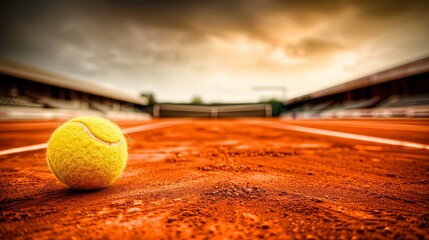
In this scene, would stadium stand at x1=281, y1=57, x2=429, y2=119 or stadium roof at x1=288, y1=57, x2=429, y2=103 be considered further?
stadium stand at x1=281, y1=57, x2=429, y2=119

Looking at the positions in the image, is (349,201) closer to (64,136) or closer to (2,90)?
(64,136)

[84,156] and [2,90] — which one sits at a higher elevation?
[2,90]

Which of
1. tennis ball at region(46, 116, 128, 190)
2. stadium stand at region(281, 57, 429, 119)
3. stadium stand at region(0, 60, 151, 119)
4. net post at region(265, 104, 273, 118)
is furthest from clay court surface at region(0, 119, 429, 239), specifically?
net post at region(265, 104, 273, 118)

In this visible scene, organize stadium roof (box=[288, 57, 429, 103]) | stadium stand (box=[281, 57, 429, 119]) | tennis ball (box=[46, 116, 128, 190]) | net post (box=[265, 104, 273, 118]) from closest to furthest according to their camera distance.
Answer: tennis ball (box=[46, 116, 128, 190])
stadium roof (box=[288, 57, 429, 103])
stadium stand (box=[281, 57, 429, 119])
net post (box=[265, 104, 273, 118])

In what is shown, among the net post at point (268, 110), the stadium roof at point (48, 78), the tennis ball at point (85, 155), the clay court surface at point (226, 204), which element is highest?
the stadium roof at point (48, 78)

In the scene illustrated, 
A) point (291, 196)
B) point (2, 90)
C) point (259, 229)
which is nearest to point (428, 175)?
point (291, 196)

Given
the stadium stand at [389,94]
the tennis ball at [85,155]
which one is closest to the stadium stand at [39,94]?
the tennis ball at [85,155]

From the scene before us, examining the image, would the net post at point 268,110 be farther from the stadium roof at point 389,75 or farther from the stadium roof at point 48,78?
the stadium roof at point 48,78

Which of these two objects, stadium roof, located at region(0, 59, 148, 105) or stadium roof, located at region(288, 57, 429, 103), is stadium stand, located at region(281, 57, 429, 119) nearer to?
stadium roof, located at region(288, 57, 429, 103)
